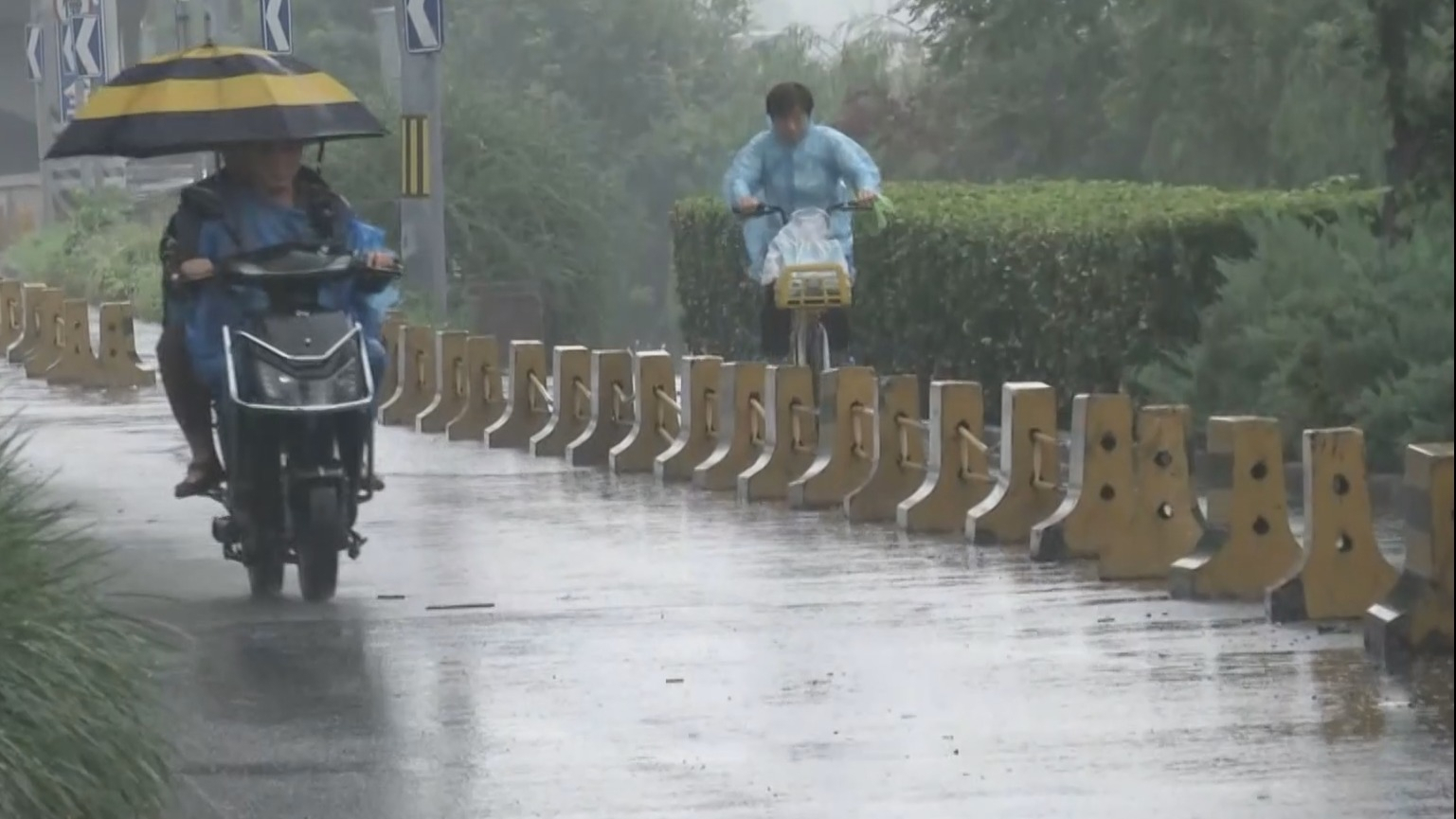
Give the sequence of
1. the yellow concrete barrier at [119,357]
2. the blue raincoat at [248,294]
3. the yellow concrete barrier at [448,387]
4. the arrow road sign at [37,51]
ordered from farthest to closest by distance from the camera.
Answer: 1. the arrow road sign at [37,51]
2. the yellow concrete barrier at [119,357]
3. the yellow concrete barrier at [448,387]
4. the blue raincoat at [248,294]

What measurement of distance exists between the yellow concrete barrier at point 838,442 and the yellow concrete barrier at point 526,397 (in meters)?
4.64

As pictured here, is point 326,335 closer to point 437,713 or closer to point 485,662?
point 485,662

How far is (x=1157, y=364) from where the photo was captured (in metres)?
15.9

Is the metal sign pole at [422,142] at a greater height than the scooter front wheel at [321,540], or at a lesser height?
greater

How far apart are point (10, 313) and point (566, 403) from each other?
1408 cm

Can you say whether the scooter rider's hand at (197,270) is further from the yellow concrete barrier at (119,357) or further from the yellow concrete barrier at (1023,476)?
the yellow concrete barrier at (119,357)

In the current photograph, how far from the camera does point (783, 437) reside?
52.9ft

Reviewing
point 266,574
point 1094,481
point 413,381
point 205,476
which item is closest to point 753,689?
point 266,574

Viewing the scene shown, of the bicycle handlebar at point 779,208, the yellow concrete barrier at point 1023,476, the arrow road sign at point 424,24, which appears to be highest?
the arrow road sign at point 424,24

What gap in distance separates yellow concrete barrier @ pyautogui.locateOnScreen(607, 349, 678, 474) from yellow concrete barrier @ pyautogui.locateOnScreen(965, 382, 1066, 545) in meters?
4.20

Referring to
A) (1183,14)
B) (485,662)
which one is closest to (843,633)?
(485,662)

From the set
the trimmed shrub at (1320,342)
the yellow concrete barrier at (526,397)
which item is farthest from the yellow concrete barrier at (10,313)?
the trimmed shrub at (1320,342)

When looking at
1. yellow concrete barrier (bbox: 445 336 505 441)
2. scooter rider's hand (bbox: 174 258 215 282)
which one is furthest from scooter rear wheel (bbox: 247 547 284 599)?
yellow concrete barrier (bbox: 445 336 505 441)

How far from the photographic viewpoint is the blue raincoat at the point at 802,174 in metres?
17.1
